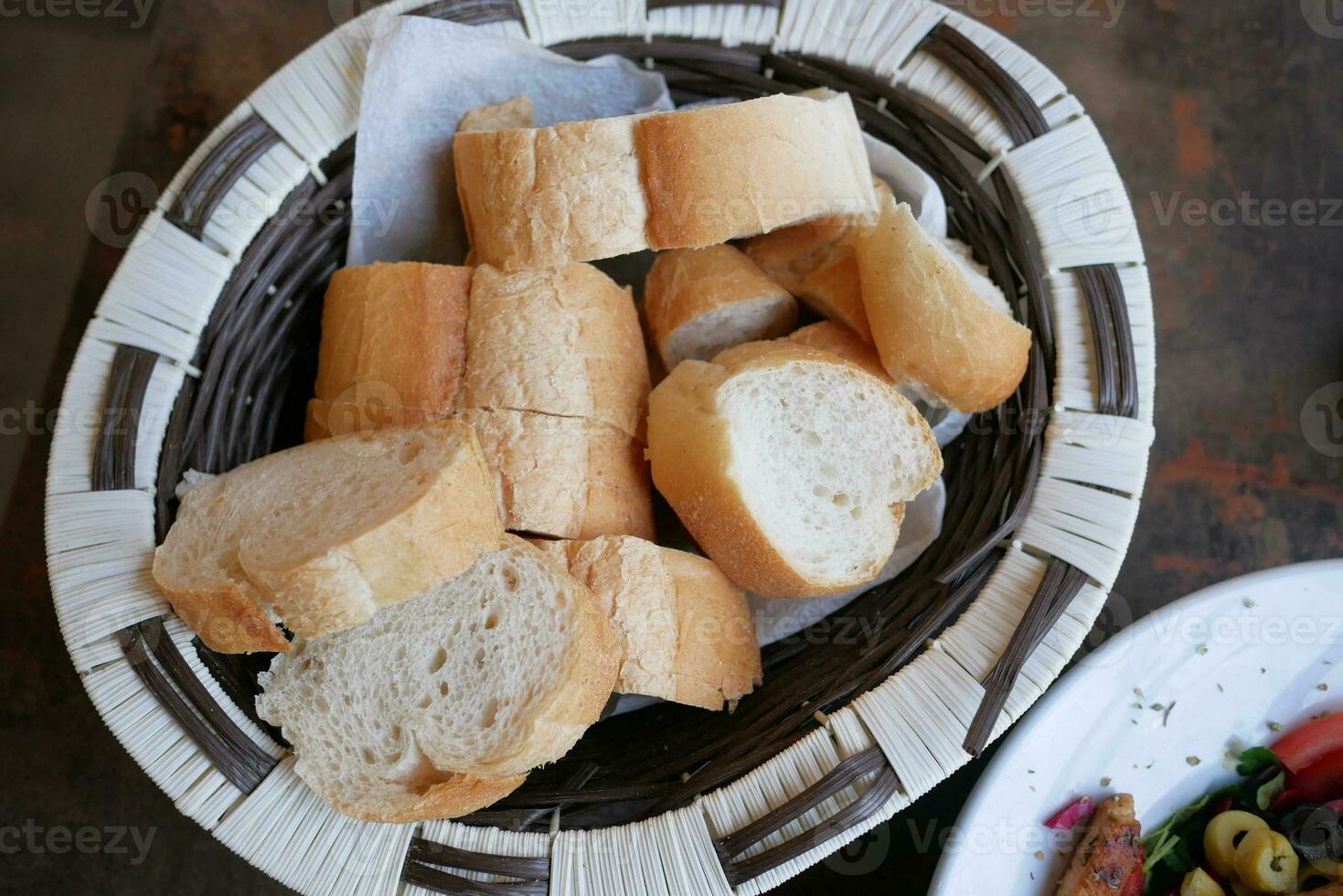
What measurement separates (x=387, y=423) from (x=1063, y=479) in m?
0.85

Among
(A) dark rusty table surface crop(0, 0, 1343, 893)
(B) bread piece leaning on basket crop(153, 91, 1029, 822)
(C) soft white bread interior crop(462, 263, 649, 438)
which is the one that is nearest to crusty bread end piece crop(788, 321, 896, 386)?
(B) bread piece leaning on basket crop(153, 91, 1029, 822)

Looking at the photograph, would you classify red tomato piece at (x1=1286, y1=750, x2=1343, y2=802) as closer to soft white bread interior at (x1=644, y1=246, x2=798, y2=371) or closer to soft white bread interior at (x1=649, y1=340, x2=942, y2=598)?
soft white bread interior at (x1=649, y1=340, x2=942, y2=598)

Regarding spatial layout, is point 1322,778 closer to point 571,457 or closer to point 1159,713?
point 1159,713

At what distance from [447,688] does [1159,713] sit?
883mm

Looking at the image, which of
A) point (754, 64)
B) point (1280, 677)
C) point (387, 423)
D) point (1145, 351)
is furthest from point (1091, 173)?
point (387, 423)

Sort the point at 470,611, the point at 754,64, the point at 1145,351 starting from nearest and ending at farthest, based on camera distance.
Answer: the point at 470,611
the point at 1145,351
the point at 754,64

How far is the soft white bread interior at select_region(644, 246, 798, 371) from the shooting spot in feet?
4.14

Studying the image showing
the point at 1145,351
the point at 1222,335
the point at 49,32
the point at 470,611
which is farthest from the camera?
the point at 49,32

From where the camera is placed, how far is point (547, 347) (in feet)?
3.85

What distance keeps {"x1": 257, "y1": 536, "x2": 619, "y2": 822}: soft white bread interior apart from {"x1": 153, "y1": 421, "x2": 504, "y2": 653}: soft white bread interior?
8 cm

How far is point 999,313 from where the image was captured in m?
1.17

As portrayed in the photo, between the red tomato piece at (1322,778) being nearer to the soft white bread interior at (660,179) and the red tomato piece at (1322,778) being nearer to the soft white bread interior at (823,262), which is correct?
the soft white bread interior at (823,262)

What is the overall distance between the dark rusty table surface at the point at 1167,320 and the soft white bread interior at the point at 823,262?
678 mm

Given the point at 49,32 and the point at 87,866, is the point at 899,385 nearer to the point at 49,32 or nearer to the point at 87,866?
the point at 87,866
